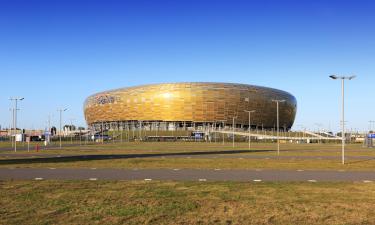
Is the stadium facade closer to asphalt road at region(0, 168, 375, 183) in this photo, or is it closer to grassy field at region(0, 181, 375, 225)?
asphalt road at region(0, 168, 375, 183)

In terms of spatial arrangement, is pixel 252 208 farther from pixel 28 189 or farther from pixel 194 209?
pixel 28 189

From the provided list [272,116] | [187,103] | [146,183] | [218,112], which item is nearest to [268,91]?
[272,116]

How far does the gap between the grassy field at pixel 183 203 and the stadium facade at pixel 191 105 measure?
149398 millimetres

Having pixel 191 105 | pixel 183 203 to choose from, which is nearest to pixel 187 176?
pixel 183 203

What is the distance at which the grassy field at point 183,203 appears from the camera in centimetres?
1028

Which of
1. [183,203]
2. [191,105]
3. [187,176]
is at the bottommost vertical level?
[187,176]

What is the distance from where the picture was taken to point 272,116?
7136 inches

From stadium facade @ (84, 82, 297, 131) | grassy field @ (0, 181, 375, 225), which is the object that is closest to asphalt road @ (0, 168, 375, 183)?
grassy field @ (0, 181, 375, 225)

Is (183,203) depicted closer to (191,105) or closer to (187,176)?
(187,176)

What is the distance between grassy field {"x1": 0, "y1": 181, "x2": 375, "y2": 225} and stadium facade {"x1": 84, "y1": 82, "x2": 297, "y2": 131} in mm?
149398

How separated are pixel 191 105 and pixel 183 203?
15560cm

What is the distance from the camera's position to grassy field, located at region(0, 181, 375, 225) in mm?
10281

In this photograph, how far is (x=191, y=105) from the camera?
168000 mm

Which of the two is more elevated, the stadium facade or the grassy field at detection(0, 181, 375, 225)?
the stadium facade
